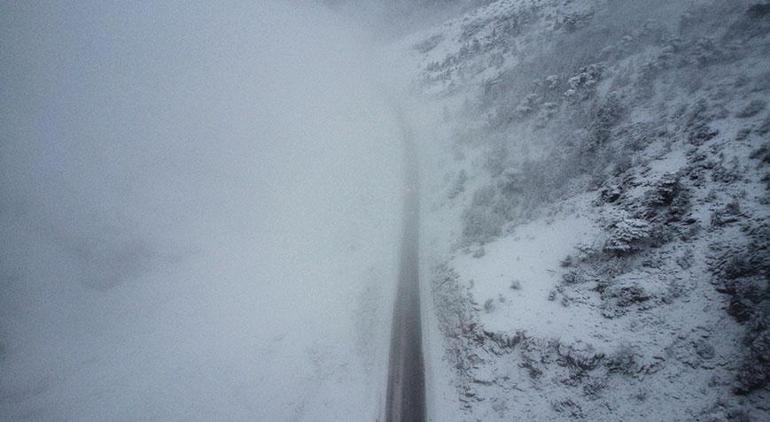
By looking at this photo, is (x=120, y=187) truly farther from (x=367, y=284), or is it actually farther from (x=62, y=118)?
(x=367, y=284)

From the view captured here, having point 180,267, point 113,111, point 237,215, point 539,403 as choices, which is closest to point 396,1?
point 113,111

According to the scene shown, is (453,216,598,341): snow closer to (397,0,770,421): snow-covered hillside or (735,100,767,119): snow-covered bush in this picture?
(397,0,770,421): snow-covered hillside

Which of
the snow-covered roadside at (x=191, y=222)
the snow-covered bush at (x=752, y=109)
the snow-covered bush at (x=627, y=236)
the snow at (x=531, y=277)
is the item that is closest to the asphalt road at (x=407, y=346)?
the snow-covered roadside at (x=191, y=222)

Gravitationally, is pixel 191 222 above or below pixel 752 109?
above

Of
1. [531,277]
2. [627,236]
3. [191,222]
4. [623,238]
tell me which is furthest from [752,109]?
[191,222]

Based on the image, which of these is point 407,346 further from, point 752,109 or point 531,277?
point 752,109

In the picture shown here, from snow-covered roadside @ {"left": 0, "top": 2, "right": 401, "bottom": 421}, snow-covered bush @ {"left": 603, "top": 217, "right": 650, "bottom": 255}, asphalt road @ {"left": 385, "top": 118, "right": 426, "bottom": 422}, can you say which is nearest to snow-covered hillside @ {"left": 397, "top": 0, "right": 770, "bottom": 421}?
snow-covered bush @ {"left": 603, "top": 217, "right": 650, "bottom": 255}
